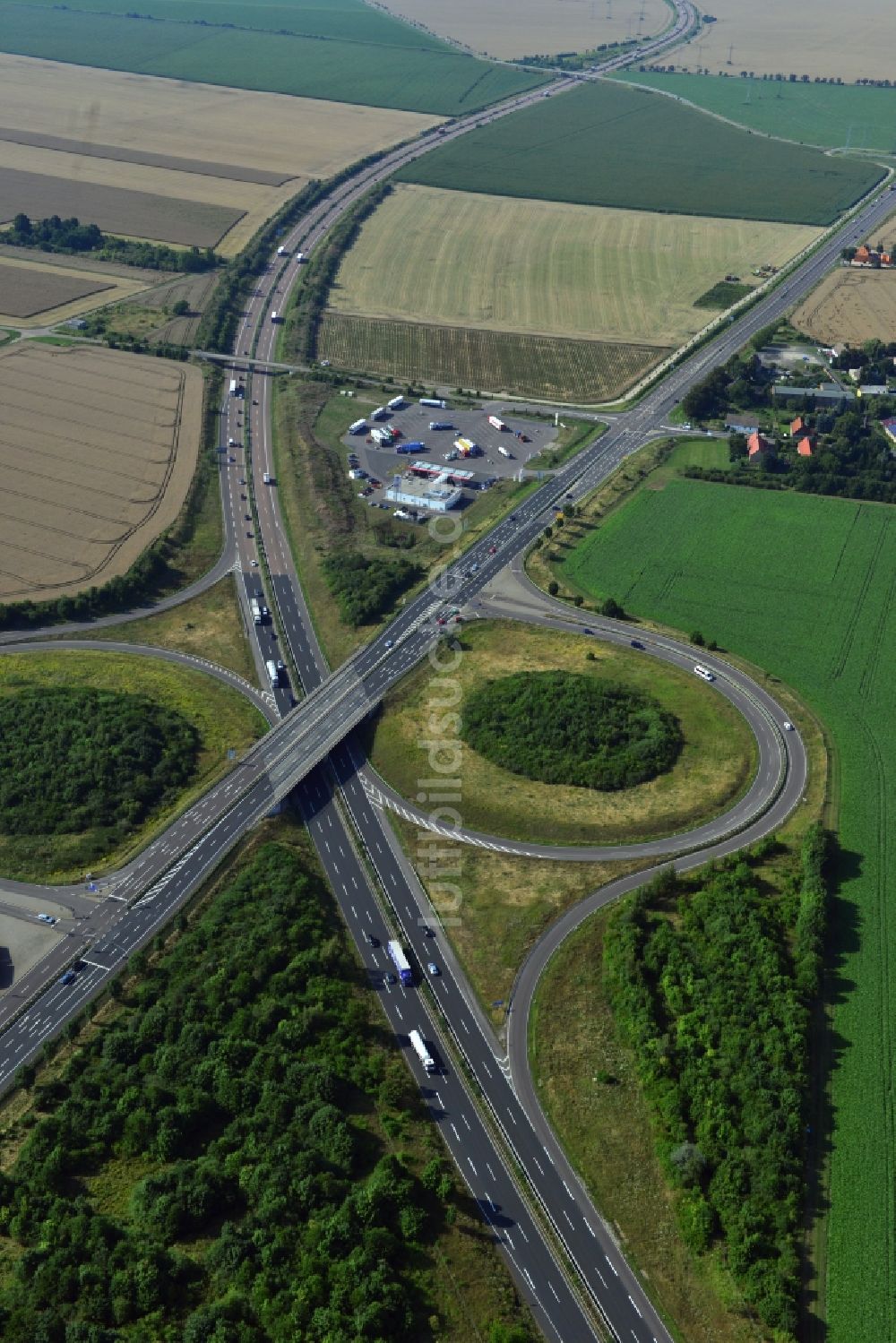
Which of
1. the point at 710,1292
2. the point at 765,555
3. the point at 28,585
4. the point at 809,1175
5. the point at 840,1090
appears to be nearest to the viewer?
the point at 710,1292

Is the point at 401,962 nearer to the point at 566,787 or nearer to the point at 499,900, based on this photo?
the point at 499,900

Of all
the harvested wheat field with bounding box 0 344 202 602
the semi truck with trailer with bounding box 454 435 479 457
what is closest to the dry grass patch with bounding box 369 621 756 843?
the harvested wheat field with bounding box 0 344 202 602

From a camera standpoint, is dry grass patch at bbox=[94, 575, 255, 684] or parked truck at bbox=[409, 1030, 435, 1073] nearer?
parked truck at bbox=[409, 1030, 435, 1073]

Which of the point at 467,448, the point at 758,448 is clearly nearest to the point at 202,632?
the point at 467,448

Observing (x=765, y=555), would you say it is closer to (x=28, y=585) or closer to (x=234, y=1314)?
(x=28, y=585)

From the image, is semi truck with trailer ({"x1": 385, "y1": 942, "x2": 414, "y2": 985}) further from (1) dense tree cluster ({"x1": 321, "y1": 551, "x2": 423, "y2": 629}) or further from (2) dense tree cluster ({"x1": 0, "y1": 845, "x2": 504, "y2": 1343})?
(1) dense tree cluster ({"x1": 321, "y1": 551, "x2": 423, "y2": 629})

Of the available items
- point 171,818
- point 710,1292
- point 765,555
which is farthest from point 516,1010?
point 765,555

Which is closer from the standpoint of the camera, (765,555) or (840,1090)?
(840,1090)
